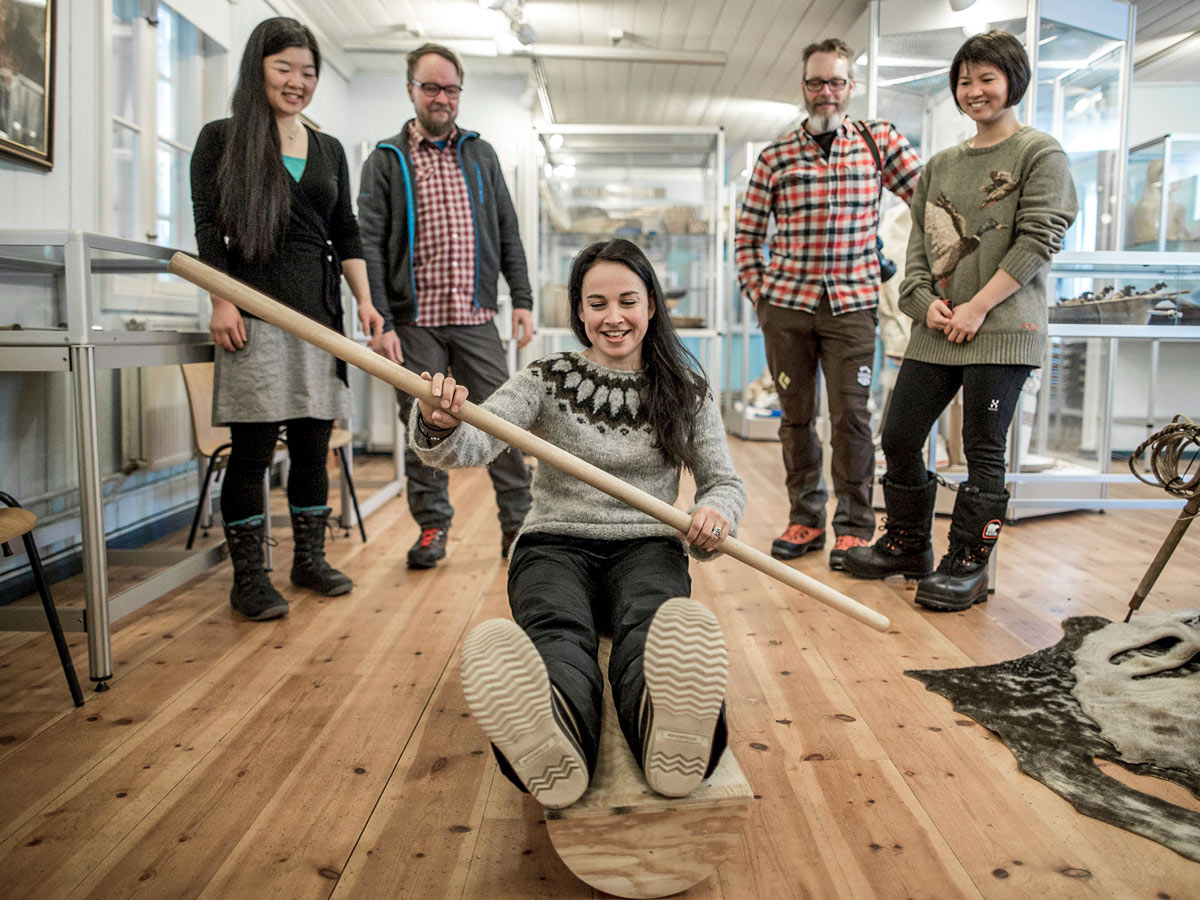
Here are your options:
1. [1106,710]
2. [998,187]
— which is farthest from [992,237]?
[1106,710]

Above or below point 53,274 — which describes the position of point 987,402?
below

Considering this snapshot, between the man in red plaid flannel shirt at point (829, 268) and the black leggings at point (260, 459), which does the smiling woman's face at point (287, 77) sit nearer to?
the black leggings at point (260, 459)

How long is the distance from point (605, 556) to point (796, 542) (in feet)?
4.54

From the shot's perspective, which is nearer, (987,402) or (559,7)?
(987,402)

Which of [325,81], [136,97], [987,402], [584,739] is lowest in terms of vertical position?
[584,739]

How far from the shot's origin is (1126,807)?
4.22ft

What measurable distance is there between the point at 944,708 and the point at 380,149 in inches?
77.9

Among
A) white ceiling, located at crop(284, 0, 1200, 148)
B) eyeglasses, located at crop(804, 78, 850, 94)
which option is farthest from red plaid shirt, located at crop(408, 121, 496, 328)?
white ceiling, located at crop(284, 0, 1200, 148)

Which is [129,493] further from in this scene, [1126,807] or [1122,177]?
[1122,177]

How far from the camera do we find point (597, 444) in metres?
1.55

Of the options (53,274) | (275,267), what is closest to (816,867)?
(275,267)

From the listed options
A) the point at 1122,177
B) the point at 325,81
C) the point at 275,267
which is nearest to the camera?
the point at 275,267

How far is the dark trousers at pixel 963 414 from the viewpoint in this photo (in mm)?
2146

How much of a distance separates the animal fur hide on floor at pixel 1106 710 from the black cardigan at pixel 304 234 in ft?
5.01
